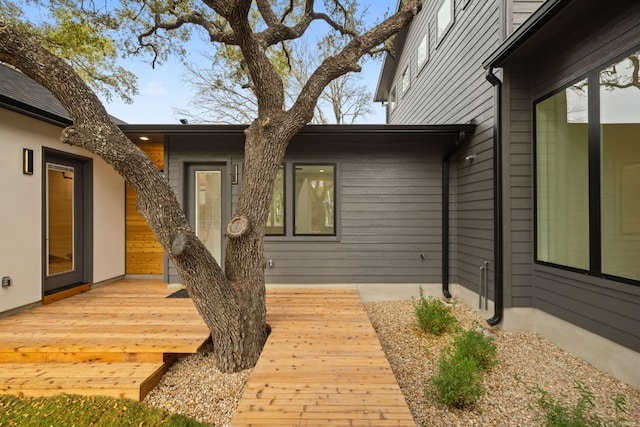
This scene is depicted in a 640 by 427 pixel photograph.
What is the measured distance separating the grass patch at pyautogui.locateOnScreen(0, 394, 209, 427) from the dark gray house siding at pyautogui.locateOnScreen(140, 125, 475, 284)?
2.72m

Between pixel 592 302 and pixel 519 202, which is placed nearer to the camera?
pixel 592 302

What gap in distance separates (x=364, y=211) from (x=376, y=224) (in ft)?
0.94

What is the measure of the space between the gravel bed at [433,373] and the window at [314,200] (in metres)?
2.04

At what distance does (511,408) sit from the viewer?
2.17m

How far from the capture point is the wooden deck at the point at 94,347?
2260 mm

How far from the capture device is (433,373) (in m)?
2.61

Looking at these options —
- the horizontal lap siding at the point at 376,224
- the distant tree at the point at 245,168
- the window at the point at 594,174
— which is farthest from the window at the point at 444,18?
the window at the point at 594,174

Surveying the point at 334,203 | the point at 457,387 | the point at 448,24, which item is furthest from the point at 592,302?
the point at 448,24

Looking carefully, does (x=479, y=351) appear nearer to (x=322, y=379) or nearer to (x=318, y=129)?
(x=322, y=379)

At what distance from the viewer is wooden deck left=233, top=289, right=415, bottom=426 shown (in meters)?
1.75

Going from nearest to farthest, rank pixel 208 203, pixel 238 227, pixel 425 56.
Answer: pixel 238 227, pixel 208 203, pixel 425 56

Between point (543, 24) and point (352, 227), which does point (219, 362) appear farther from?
point (543, 24)

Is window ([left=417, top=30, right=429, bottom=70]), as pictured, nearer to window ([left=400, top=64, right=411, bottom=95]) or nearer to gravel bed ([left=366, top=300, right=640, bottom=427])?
window ([left=400, top=64, right=411, bottom=95])

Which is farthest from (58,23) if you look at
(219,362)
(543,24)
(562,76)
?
(562,76)
